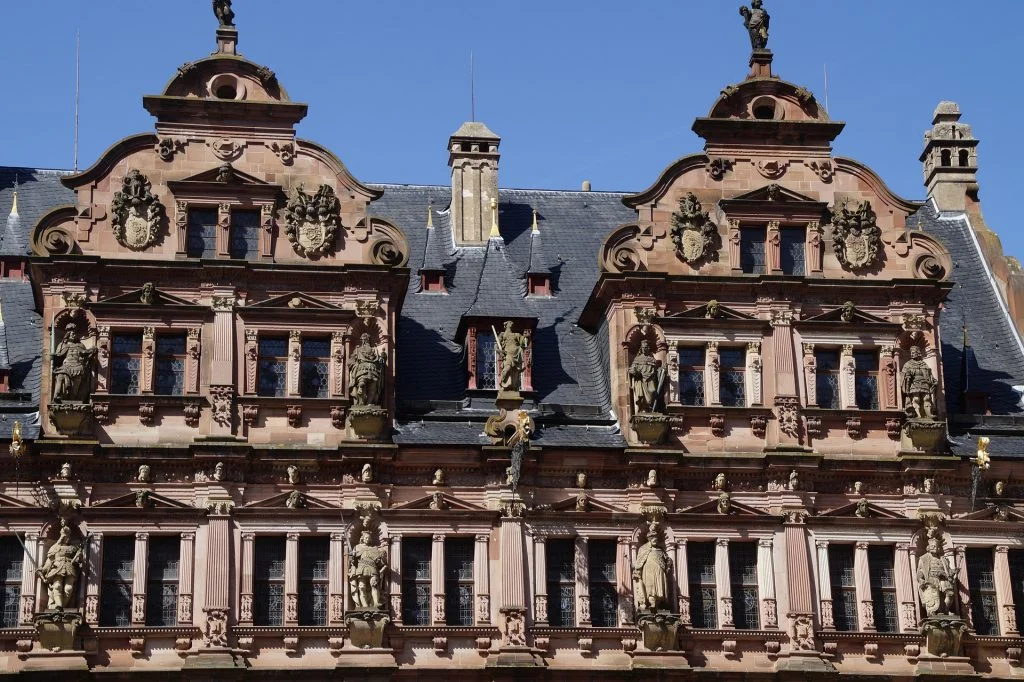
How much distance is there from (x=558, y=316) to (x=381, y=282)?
20.7ft

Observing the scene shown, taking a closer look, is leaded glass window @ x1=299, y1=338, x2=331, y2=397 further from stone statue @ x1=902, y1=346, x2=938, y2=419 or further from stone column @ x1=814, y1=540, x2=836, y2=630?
stone statue @ x1=902, y1=346, x2=938, y2=419

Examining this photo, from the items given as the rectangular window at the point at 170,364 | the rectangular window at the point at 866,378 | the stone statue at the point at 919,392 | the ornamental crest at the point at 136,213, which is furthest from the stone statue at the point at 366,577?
the stone statue at the point at 919,392

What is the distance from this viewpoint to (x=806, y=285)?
48.7 m

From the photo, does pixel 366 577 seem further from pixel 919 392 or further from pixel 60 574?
pixel 919 392

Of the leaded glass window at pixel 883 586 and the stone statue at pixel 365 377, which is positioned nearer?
the stone statue at pixel 365 377

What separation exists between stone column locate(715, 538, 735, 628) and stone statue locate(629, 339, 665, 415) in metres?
3.61

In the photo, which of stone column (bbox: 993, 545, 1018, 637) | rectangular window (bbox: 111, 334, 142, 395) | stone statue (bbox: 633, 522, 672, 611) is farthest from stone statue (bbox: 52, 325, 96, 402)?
stone column (bbox: 993, 545, 1018, 637)

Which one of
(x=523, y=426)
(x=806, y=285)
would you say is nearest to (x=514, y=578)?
(x=523, y=426)

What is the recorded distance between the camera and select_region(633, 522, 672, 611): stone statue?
4509 cm

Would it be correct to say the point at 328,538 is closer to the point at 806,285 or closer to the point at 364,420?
the point at 364,420

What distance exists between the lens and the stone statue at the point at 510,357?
155 ft

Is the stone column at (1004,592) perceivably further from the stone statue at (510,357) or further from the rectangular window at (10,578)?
the rectangular window at (10,578)

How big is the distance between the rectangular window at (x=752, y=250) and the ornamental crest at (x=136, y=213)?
1442 centimetres

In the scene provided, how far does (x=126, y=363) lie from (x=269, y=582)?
6243mm
